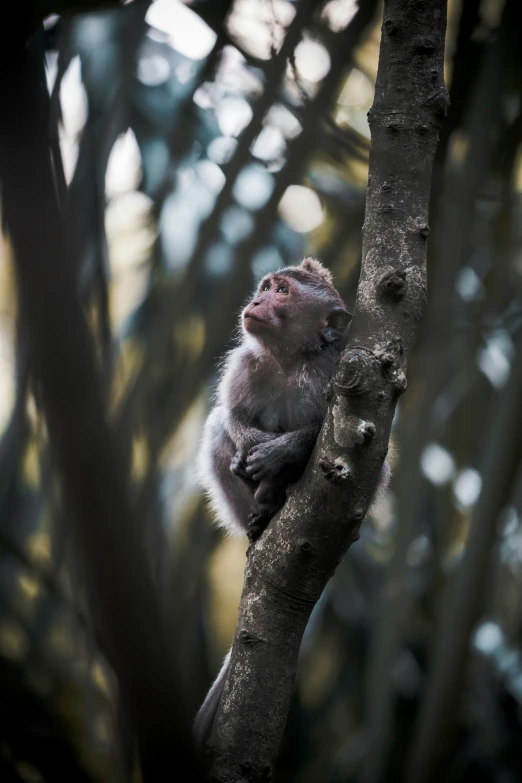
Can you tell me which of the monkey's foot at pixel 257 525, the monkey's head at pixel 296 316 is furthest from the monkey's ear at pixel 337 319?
the monkey's foot at pixel 257 525

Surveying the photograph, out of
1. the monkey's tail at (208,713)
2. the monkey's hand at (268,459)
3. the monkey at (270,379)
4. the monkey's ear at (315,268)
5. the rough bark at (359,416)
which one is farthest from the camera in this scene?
Answer: the monkey's ear at (315,268)

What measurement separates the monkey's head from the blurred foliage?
0.40 meters

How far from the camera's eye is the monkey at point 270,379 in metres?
4.28

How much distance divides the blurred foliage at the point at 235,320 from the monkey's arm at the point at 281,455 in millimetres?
746

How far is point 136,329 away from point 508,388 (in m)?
2.58

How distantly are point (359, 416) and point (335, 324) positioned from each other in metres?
1.99

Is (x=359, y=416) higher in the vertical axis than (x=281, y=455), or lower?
lower

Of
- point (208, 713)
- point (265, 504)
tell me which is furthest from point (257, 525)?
point (208, 713)

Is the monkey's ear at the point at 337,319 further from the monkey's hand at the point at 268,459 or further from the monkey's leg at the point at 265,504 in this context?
the monkey's leg at the point at 265,504

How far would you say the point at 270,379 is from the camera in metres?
4.57

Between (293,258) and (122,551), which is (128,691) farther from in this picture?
(293,258)

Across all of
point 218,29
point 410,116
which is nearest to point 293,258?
point 218,29

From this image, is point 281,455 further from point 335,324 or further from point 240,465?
point 335,324

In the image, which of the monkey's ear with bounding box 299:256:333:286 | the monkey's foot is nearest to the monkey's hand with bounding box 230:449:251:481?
the monkey's foot
